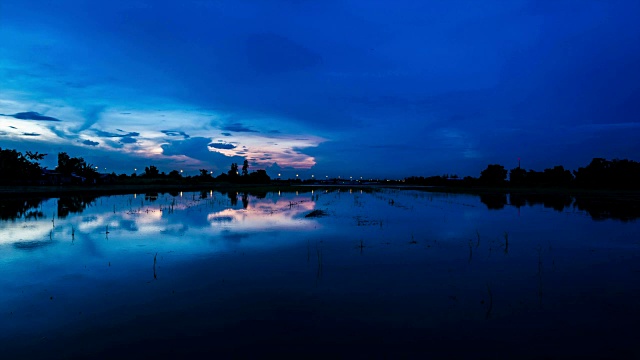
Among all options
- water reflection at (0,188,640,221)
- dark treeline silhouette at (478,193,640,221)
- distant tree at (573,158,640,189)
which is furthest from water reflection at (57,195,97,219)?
distant tree at (573,158,640,189)

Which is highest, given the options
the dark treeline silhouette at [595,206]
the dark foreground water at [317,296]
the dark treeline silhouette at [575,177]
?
the dark treeline silhouette at [575,177]

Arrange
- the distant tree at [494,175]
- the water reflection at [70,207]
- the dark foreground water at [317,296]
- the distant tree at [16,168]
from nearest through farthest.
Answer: the dark foreground water at [317,296], the water reflection at [70,207], the distant tree at [16,168], the distant tree at [494,175]

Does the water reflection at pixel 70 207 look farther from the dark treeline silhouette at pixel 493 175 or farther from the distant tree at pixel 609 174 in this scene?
the distant tree at pixel 609 174

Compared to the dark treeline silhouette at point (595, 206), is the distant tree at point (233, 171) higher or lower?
higher

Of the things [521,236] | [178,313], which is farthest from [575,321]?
[521,236]

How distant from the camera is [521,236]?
17844 mm

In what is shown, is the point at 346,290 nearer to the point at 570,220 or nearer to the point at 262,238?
the point at 262,238

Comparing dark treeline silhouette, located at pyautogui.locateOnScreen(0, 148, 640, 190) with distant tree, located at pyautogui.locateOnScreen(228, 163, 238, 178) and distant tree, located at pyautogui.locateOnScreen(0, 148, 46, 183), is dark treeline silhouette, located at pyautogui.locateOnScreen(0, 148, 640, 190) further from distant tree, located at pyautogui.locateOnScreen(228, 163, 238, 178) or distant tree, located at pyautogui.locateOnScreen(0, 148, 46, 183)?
distant tree, located at pyautogui.locateOnScreen(228, 163, 238, 178)

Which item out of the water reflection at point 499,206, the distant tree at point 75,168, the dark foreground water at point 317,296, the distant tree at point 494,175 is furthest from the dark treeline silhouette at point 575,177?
the distant tree at point 75,168

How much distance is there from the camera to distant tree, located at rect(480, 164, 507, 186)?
4171 inches

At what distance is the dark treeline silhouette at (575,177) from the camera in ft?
221

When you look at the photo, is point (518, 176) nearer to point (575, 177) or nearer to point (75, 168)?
point (575, 177)

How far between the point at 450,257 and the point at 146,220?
1997 centimetres

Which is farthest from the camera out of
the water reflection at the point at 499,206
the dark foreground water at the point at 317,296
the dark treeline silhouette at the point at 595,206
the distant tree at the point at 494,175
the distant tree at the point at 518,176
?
the distant tree at the point at 494,175
